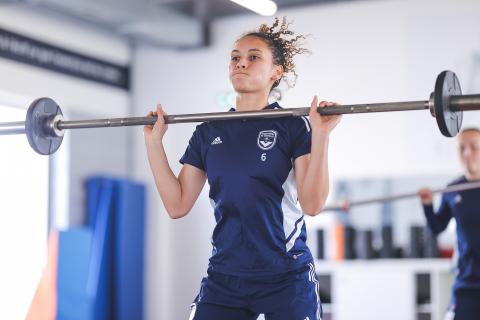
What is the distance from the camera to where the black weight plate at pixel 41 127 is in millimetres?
3506

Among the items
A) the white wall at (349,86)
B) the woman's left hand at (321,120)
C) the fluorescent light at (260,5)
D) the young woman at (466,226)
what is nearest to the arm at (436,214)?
the young woman at (466,226)

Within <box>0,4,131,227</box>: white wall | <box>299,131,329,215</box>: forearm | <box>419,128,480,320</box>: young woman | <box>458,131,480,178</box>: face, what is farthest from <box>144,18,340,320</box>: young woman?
<box>0,4,131,227</box>: white wall

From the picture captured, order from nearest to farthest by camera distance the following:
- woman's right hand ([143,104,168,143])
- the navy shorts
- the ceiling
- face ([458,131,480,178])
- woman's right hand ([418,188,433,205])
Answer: the navy shorts, woman's right hand ([143,104,168,143]), face ([458,131,480,178]), woman's right hand ([418,188,433,205]), the ceiling

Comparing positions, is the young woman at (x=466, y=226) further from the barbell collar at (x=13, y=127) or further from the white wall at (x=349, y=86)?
the barbell collar at (x=13, y=127)

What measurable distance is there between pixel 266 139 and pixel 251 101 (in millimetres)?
243

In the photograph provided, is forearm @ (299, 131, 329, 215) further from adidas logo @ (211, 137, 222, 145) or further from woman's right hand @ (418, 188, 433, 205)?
woman's right hand @ (418, 188, 433, 205)

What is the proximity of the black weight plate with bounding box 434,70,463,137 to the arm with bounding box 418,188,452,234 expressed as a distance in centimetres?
239

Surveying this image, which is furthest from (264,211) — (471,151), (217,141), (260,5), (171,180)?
(260,5)

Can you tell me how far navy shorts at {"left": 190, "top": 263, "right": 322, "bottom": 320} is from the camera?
9.17 feet

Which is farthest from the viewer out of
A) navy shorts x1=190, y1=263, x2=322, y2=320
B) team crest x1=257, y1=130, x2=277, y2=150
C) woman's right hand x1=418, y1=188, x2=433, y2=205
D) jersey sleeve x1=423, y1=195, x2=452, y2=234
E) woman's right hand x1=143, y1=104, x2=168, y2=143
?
woman's right hand x1=418, y1=188, x2=433, y2=205

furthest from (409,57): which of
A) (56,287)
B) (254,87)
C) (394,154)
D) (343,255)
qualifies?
(254,87)

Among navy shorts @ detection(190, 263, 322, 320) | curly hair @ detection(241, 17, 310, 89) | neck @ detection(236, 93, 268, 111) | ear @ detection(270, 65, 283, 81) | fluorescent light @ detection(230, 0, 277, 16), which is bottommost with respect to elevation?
navy shorts @ detection(190, 263, 322, 320)

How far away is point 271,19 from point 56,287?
11.1 ft

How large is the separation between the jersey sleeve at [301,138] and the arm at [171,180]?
0.41 meters
